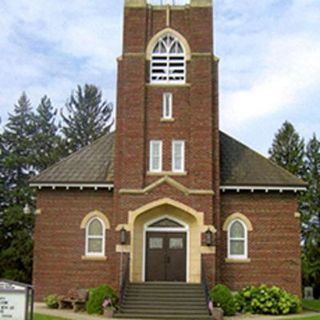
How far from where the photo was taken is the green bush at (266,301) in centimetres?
2394

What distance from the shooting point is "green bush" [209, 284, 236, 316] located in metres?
22.7

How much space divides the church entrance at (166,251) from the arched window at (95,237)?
2130 mm

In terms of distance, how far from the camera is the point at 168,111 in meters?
26.9

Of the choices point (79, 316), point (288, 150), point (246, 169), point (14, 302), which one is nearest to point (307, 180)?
point (288, 150)

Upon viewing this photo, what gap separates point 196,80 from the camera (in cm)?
2677

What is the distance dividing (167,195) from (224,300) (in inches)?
211

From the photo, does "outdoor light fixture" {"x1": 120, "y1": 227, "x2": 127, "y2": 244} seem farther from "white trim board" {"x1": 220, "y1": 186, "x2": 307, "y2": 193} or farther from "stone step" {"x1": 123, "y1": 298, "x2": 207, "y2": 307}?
"white trim board" {"x1": 220, "y1": 186, "x2": 307, "y2": 193}

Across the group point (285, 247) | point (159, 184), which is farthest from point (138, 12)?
point (285, 247)

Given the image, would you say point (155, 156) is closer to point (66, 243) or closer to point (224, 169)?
point (224, 169)

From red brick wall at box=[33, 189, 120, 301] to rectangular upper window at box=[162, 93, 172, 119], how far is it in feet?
14.9

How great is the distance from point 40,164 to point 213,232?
26.4 metres

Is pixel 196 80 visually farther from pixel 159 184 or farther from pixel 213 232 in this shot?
pixel 213 232

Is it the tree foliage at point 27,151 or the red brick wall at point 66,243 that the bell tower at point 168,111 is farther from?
the tree foliage at point 27,151

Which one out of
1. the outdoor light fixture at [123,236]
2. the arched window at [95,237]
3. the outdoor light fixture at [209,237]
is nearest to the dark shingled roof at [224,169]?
the arched window at [95,237]
